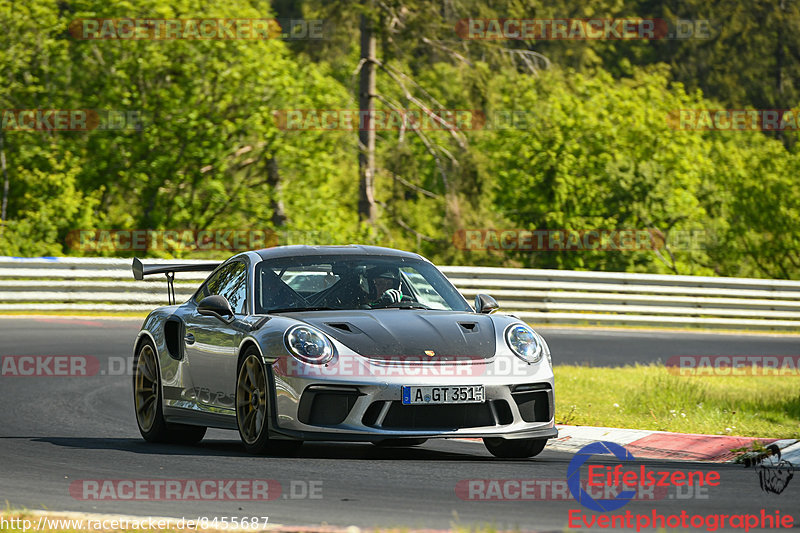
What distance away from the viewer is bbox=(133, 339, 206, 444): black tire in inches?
377

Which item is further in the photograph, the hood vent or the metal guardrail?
the metal guardrail

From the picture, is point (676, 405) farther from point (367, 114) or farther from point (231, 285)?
point (367, 114)

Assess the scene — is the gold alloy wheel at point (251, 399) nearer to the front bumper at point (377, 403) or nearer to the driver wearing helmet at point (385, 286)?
the front bumper at point (377, 403)

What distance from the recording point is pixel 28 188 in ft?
92.8

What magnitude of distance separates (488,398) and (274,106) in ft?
72.3

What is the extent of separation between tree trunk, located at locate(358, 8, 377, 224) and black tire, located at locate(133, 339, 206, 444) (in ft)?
68.4

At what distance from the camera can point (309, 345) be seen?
789 centimetres

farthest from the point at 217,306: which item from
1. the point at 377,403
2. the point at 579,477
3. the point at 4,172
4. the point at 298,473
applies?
the point at 4,172

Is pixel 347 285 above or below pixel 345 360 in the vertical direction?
above

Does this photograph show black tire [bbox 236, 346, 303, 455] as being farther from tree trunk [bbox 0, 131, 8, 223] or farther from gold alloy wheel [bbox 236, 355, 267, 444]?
tree trunk [bbox 0, 131, 8, 223]

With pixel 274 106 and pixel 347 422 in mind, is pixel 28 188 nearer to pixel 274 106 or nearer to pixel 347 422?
pixel 274 106

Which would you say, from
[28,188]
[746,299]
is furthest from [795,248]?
[28,188]

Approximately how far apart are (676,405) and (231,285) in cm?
466

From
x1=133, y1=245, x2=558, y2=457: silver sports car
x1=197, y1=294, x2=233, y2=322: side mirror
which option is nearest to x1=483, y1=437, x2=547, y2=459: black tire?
x1=133, y1=245, x2=558, y2=457: silver sports car
